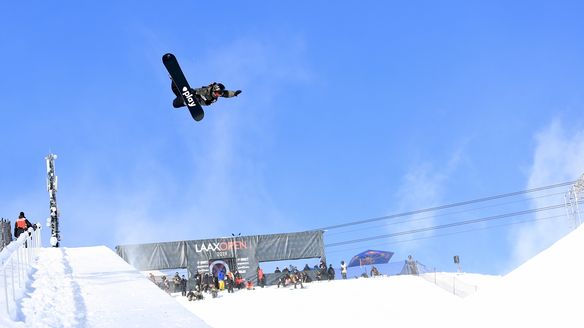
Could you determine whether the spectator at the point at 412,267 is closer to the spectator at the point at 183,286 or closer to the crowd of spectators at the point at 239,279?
the crowd of spectators at the point at 239,279

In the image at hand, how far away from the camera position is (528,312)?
65.3 ft

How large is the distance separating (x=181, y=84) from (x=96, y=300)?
837 cm

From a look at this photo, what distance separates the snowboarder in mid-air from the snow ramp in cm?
480

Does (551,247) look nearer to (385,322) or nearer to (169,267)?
(385,322)

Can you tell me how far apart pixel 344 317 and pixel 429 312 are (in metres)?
3.24

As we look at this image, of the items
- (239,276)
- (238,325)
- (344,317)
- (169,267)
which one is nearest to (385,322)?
(344,317)

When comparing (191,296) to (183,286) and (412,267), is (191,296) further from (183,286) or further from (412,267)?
(412,267)

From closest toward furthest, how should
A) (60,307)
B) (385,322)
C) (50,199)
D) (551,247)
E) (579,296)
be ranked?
(60,307) < (579,296) < (551,247) < (385,322) < (50,199)

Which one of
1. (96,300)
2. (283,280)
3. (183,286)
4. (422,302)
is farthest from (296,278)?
(96,300)

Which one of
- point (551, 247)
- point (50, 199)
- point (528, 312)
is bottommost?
point (528, 312)

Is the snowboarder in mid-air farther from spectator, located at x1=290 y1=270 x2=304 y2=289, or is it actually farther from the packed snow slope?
spectator, located at x1=290 y1=270 x2=304 y2=289

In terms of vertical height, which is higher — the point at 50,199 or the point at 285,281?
the point at 50,199

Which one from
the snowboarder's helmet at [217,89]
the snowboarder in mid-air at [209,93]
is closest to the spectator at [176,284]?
the snowboarder in mid-air at [209,93]

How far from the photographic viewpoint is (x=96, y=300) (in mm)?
12727
